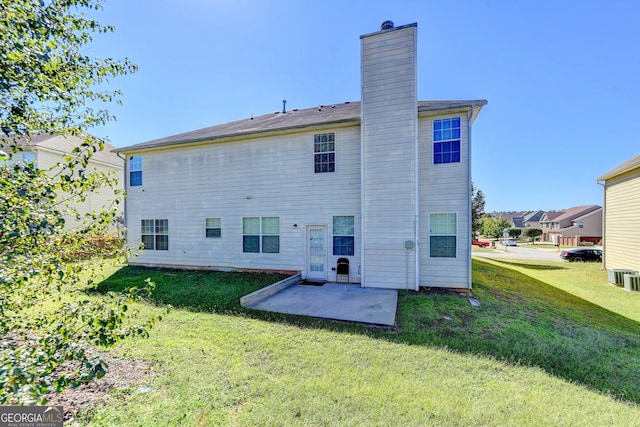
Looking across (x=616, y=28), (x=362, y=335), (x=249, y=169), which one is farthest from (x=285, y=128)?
(x=616, y=28)

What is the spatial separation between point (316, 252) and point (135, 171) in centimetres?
952

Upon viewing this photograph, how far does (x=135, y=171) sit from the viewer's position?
11695 millimetres

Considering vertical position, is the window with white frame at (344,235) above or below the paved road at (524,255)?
above

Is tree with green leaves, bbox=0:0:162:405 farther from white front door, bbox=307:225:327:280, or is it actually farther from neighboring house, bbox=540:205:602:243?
neighboring house, bbox=540:205:602:243

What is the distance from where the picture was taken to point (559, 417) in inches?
112

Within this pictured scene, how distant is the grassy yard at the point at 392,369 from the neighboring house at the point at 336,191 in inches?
86.8

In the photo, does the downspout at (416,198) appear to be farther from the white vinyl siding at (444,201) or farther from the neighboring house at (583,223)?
the neighboring house at (583,223)

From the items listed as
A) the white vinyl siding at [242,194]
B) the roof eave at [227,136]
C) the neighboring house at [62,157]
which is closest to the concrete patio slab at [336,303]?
the white vinyl siding at [242,194]

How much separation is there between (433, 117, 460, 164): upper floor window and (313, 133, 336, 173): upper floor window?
3382 mm

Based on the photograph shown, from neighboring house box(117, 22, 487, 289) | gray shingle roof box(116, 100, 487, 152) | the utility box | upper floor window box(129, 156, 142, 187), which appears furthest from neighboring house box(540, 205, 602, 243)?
upper floor window box(129, 156, 142, 187)

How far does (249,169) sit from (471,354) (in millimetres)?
8964

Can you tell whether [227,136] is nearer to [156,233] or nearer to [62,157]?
[156,233]

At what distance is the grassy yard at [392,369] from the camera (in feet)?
9.32

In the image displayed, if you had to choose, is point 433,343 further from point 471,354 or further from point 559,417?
point 559,417
